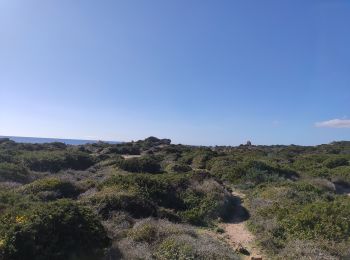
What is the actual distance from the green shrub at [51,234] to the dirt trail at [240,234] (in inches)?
167

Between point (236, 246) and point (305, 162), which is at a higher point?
point (305, 162)

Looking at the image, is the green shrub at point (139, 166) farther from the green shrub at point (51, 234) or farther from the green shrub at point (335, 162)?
the green shrub at point (51, 234)

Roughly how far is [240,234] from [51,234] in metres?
6.73

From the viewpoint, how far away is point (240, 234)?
13.2m

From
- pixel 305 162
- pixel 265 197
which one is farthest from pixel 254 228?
pixel 305 162

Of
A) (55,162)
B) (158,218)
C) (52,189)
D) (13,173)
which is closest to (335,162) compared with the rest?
(55,162)

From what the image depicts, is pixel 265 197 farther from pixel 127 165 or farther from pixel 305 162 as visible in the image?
pixel 305 162

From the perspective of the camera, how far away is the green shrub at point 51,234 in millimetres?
8445

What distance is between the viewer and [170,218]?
46.2 feet

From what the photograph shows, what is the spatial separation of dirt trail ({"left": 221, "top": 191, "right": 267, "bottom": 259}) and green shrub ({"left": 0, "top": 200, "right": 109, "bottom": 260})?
13.9 feet

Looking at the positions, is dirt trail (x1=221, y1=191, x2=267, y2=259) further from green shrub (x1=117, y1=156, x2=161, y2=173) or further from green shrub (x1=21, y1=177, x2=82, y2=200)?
green shrub (x1=117, y1=156, x2=161, y2=173)

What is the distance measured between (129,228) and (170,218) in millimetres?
2546

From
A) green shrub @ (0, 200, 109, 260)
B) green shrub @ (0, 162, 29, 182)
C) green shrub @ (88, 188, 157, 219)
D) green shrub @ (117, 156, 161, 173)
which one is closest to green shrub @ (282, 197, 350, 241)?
green shrub @ (88, 188, 157, 219)

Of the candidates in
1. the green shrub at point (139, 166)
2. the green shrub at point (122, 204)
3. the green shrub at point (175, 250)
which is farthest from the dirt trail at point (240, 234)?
the green shrub at point (139, 166)
